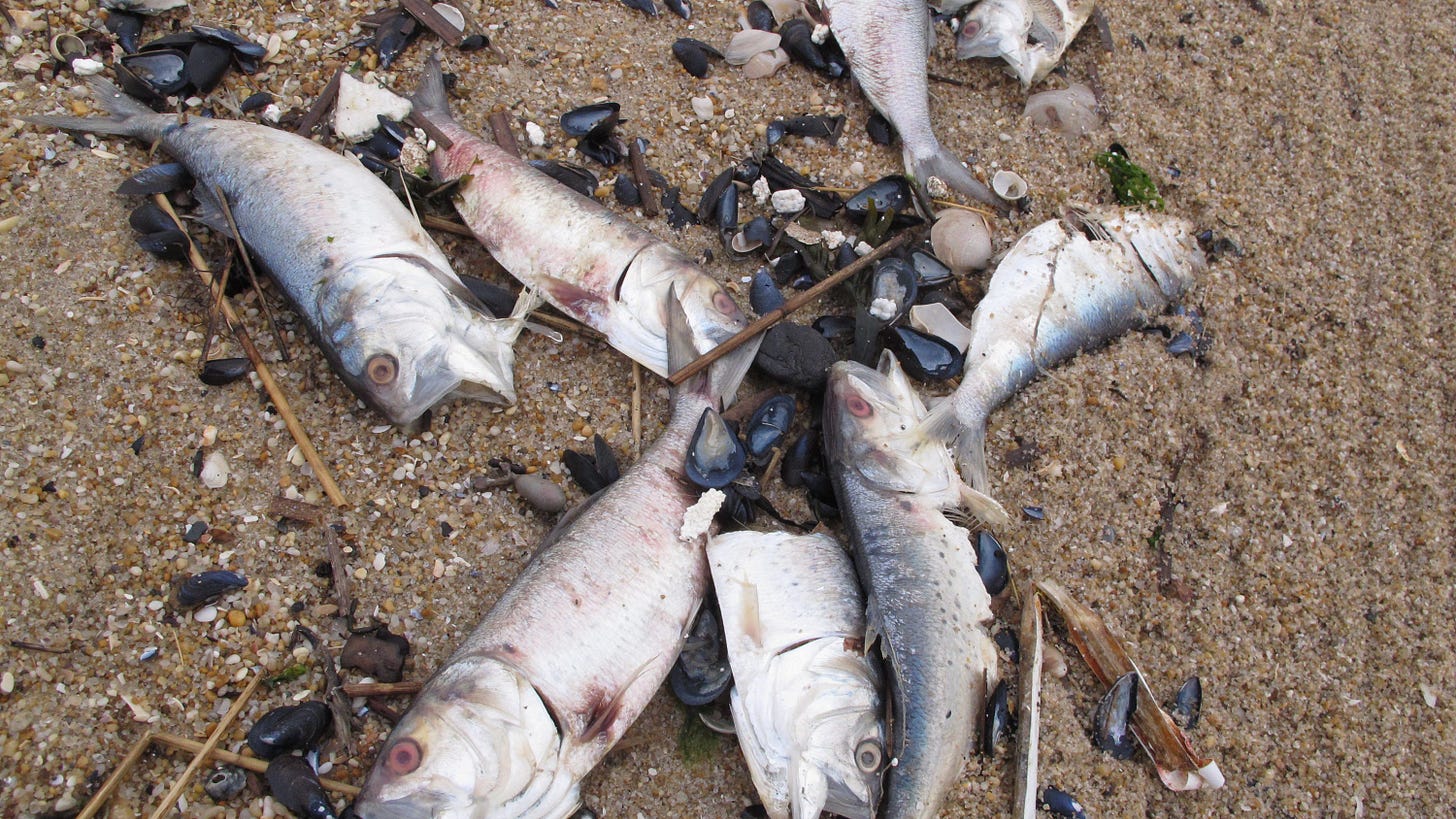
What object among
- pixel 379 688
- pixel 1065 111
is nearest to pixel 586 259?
pixel 379 688

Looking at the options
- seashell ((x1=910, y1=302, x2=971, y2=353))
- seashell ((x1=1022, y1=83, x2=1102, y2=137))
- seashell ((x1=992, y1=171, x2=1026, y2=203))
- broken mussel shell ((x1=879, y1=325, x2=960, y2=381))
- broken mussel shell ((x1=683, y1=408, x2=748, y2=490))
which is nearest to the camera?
broken mussel shell ((x1=683, y1=408, x2=748, y2=490))

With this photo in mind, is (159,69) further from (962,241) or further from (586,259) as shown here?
(962,241)

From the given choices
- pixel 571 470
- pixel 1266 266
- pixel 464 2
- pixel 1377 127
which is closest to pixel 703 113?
pixel 464 2

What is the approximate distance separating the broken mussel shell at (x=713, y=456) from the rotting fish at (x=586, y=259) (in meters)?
0.31

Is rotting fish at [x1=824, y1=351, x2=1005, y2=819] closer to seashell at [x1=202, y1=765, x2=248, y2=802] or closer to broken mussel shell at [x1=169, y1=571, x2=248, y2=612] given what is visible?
seashell at [x1=202, y1=765, x2=248, y2=802]

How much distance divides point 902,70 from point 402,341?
9.77 feet

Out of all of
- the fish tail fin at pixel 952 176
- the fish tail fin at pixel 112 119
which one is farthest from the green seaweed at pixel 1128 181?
the fish tail fin at pixel 112 119

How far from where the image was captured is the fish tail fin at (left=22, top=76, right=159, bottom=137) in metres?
4.02

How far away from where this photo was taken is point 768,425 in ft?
→ 12.2

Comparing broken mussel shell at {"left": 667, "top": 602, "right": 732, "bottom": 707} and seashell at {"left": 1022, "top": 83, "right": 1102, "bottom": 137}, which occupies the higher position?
→ seashell at {"left": 1022, "top": 83, "right": 1102, "bottom": 137}

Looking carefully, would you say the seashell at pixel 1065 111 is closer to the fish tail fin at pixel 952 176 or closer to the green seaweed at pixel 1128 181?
the green seaweed at pixel 1128 181

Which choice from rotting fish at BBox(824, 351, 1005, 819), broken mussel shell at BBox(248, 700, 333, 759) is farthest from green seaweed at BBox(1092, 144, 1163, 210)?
broken mussel shell at BBox(248, 700, 333, 759)

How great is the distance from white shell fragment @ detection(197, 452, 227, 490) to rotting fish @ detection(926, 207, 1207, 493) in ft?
9.58

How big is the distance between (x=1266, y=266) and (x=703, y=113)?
9.87 feet
